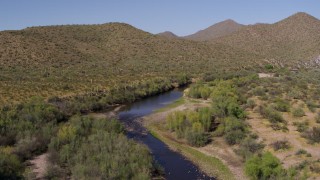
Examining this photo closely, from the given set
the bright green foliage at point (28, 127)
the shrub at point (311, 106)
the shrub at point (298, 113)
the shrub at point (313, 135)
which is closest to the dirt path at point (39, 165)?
the bright green foliage at point (28, 127)


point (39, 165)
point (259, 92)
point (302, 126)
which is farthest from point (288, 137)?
point (259, 92)

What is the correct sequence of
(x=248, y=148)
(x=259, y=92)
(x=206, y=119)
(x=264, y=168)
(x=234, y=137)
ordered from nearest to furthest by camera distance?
1. (x=264, y=168)
2. (x=248, y=148)
3. (x=234, y=137)
4. (x=206, y=119)
5. (x=259, y=92)

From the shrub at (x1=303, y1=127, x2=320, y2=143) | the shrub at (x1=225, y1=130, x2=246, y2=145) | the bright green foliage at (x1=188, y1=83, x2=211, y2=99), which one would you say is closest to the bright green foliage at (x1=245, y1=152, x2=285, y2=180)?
the shrub at (x1=225, y1=130, x2=246, y2=145)

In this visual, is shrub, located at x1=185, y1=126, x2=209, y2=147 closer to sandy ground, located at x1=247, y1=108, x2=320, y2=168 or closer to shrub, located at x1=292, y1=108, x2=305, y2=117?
sandy ground, located at x1=247, y1=108, x2=320, y2=168

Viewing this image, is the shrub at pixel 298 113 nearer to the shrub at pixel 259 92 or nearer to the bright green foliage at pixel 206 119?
the bright green foliage at pixel 206 119

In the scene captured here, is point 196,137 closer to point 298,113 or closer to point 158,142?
point 158,142

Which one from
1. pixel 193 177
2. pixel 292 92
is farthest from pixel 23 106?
pixel 292 92
